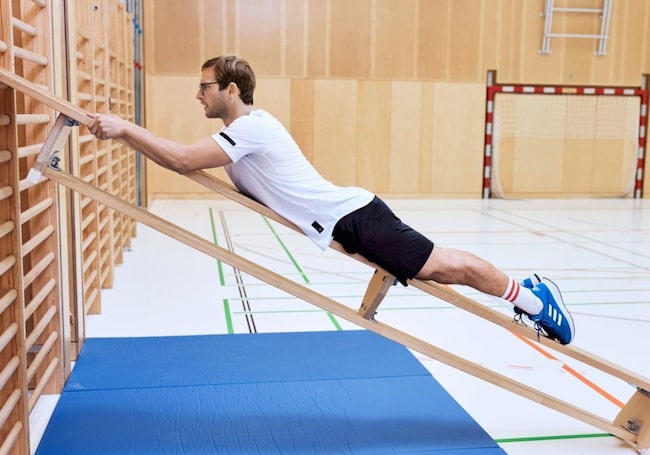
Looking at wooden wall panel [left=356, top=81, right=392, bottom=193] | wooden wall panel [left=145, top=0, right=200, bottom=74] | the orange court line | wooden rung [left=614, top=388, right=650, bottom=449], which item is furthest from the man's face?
wooden wall panel [left=356, top=81, right=392, bottom=193]

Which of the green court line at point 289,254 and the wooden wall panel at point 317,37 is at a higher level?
the wooden wall panel at point 317,37

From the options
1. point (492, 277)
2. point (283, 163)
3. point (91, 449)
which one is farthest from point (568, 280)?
point (91, 449)

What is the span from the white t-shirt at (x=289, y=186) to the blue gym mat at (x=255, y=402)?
0.84 metres

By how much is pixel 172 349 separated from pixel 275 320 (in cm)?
96

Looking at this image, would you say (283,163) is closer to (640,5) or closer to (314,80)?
(314,80)

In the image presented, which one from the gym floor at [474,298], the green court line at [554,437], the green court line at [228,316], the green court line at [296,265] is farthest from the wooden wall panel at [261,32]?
the green court line at [554,437]

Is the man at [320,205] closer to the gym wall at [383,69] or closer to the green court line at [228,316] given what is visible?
the green court line at [228,316]

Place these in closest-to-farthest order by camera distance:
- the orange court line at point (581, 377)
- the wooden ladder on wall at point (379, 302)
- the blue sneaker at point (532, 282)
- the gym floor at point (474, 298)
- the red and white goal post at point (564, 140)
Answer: the wooden ladder on wall at point (379, 302) < the blue sneaker at point (532, 282) < the gym floor at point (474, 298) < the orange court line at point (581, 377) < the red and white goal post at point (564, 140)

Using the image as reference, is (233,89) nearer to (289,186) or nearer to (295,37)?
(289,186)

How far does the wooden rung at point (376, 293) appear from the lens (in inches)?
122

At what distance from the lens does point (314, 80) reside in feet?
40.8

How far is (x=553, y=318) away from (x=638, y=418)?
569 millimetres

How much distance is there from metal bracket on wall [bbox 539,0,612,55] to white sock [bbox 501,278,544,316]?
419 inches

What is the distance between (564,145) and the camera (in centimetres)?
1329
